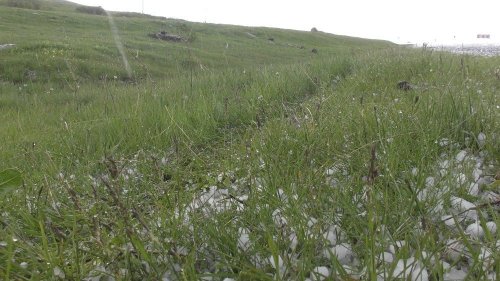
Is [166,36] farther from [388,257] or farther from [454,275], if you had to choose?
[454,275]

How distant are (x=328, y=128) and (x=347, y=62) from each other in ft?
31.1

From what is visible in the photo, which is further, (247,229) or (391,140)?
(391,140)

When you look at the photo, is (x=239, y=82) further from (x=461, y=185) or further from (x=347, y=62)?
(x=461, y=185)

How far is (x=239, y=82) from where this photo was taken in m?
10.1

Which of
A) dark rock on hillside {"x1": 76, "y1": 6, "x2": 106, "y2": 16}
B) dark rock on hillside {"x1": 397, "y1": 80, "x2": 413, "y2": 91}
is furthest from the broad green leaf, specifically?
dark rock on hillside {"x1": 76, "y1": 6, "x2": 106, "y2": 16}

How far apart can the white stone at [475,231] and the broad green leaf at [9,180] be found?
325 centimetres

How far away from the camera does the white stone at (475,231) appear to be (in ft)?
8.07

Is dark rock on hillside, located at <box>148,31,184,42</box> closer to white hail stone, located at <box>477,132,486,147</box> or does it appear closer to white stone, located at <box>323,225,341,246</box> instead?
white hail stone, located at <box>477,132,486,147</box>

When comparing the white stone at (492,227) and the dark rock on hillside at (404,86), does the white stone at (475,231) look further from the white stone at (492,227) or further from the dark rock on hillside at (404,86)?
the dark rock on hillside at (404,86)

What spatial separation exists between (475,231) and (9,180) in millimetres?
3368

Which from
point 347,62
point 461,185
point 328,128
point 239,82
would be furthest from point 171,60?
point 461,185

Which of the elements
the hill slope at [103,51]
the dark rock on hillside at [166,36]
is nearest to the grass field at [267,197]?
the hill slope at [103,51]

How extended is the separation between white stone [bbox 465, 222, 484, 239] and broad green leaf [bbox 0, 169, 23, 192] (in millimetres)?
3253

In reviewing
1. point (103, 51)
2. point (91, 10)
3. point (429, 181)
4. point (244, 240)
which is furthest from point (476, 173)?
point (91, 10)
